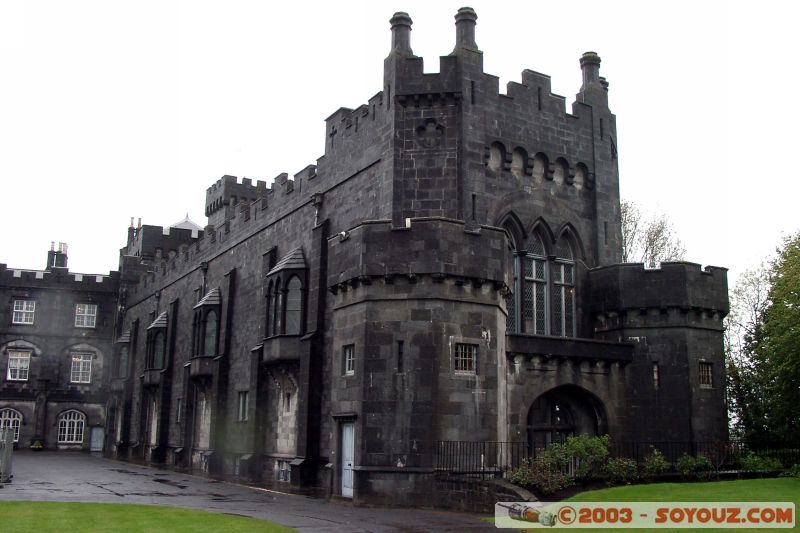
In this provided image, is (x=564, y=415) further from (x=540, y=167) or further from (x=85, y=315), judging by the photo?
(x=85, y=315)

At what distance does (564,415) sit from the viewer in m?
24.8

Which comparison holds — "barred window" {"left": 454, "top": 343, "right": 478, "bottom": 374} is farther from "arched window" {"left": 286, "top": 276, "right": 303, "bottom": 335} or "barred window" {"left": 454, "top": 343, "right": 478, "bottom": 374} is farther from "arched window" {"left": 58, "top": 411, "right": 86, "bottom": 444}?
"arched window" {"left": 58, "top": 411, "right": 86, "bottom": 444}

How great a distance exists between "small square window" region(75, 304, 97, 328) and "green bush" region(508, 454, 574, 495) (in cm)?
4842

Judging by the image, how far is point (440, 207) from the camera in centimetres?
2381

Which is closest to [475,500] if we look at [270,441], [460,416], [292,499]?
[460,416]

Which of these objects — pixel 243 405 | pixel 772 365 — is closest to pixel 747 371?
pixel 772 365

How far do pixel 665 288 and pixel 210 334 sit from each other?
22.2m

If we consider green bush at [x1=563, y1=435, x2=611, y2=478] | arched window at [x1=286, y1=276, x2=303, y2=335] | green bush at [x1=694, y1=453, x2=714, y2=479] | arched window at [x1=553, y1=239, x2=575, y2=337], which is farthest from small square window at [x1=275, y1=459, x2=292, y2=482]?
green bush at [x1=694, y1=453, x2=714, y2=479]

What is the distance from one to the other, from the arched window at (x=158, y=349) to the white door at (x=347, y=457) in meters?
27.0

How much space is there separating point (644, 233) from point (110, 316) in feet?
129

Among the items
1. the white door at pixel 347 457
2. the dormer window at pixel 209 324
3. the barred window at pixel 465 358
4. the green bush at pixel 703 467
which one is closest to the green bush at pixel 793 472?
the green bush at pixel 703 467

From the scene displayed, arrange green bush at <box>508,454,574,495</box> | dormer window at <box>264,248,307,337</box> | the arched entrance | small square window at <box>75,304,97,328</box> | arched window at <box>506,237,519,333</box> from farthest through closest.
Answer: small square window at <box>75,304,97,328</box> → dormer window at <box>264,248,307,337</box> → arched window at <box>506,237,519,333</box> → the arched entrance → green bush at <box>508,454,574,495</box>

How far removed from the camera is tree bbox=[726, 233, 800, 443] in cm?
2331

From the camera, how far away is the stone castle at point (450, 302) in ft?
68.3
